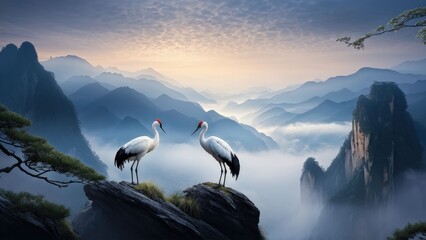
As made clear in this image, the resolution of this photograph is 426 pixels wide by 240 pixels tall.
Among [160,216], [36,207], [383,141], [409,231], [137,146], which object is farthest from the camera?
[383,141]

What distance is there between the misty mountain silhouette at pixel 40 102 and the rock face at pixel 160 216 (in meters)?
118

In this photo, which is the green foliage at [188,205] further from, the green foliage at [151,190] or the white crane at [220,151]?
the white crane at [220,151]

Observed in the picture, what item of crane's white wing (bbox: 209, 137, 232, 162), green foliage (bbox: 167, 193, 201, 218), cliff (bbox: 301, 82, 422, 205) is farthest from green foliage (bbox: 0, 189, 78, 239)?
cliff (bbox: 301, 82, 422, 205)

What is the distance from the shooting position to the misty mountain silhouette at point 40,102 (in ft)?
408

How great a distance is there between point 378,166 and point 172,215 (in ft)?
298

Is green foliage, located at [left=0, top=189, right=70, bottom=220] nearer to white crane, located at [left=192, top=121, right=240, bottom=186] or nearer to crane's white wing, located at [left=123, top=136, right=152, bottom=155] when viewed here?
crane's white wing, located at [left=123, top=136, right=152, bottom=155]

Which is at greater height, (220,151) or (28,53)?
(28,53)

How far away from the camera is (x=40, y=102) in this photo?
126 m

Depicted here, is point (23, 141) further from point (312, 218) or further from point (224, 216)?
point (312, 218)

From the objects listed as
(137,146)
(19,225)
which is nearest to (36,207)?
(19,225)

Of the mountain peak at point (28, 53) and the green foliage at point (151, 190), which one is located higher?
the mountain peak at point (28, 53)

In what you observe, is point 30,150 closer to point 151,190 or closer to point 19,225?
point 19,225

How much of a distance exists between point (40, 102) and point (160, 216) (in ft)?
434

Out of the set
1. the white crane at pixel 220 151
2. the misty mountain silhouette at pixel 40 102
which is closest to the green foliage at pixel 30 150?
the white crane at pixel 220 151
